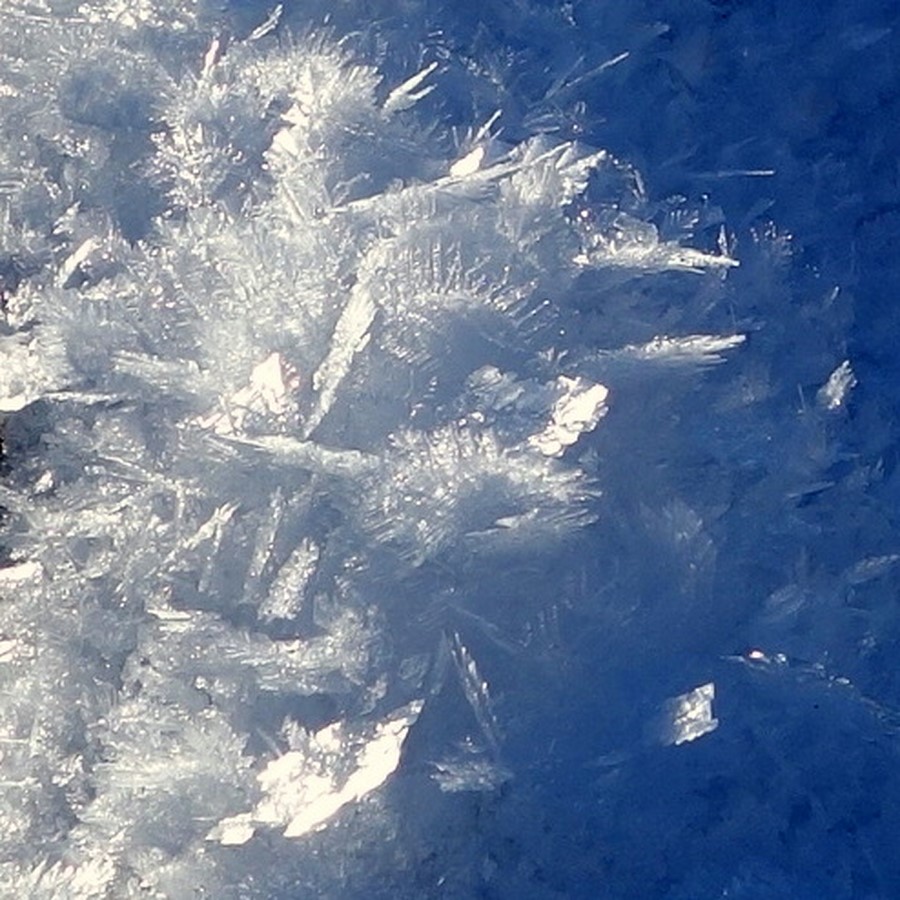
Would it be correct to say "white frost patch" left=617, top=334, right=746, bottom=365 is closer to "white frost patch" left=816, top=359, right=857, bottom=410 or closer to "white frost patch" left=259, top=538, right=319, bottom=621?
"white frost patch" left=816, top=359, right=857, bottom=410

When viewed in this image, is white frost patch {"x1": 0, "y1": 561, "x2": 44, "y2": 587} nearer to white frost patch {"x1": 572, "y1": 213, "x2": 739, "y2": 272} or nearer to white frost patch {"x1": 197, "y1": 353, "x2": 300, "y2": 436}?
white frost patch {"x1": 197, "y1": 353, "x2": 300, "y2": 436}

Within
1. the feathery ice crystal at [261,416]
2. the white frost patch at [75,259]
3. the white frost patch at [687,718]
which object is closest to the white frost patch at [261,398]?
the feathery ice crystal at [261,416]

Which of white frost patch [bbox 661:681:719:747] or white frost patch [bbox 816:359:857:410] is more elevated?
white frost patch [bbox 816:359:857:410]

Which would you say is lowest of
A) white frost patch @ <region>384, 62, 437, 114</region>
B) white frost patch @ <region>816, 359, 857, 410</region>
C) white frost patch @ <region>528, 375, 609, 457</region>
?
white frost patch @ <region>816, 359, 857, 410</region>

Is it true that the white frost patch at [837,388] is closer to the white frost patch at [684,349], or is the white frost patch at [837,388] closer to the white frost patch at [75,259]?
the white frost patch at [684,349]

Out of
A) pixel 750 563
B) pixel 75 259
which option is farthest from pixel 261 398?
pixel 750 563

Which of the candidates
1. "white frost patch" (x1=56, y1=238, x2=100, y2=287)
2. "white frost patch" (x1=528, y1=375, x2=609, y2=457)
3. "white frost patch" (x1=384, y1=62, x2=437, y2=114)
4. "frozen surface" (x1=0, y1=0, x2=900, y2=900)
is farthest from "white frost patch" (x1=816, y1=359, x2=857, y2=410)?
"white frost patch" (x1=56, y1=238, x2=100, y2=287)
